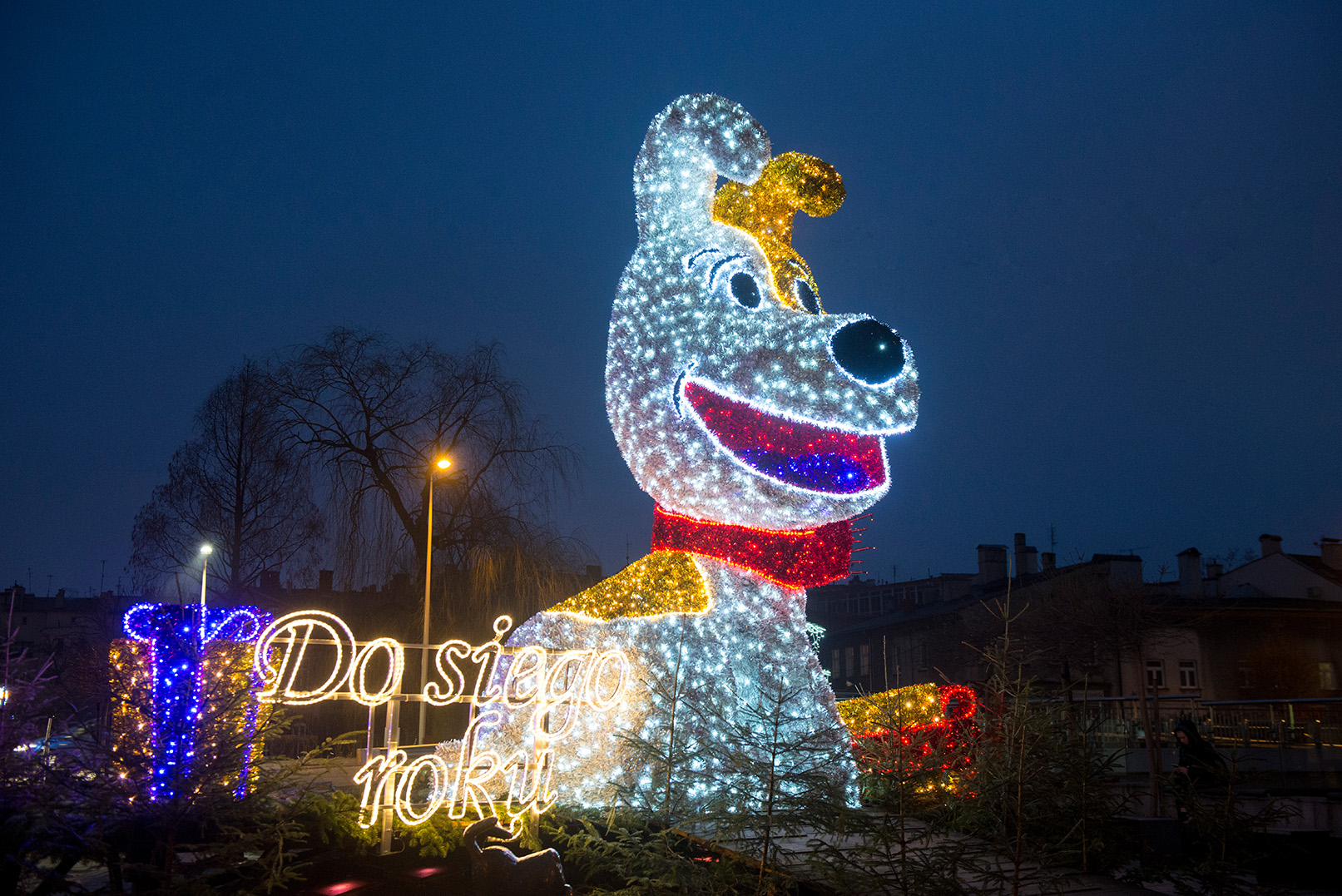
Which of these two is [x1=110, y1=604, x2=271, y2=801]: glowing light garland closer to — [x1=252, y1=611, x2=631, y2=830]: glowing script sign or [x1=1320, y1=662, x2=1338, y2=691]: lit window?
[x1=252, y1=611, x2=631, y2=830]: glowing script sign

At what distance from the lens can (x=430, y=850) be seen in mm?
5992

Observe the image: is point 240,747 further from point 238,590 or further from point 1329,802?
point 238,590

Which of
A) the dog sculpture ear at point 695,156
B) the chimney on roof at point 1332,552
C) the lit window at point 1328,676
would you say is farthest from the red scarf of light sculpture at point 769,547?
the chimney on roof at point 1332,552

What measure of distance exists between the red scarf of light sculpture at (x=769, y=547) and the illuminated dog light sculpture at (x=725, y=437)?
13 mm

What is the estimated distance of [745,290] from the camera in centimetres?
650

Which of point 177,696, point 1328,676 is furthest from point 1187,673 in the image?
point 177,696

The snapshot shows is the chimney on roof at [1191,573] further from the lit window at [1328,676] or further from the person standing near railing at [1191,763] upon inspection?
the person standing near railing at [1191,763]

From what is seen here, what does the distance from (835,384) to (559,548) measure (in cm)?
928

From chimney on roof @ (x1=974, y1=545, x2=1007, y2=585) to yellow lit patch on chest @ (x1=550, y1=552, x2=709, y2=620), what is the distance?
2534cm

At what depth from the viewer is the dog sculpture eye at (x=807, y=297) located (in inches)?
273

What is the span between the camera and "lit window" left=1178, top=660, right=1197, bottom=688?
23.2m

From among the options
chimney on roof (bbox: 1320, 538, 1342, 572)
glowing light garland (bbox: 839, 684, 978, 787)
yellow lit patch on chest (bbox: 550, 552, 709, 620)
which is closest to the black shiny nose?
yellow lit patch on chest (bbox: 550, 552, 709, 620)

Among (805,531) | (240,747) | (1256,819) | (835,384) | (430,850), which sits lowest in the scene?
(430,850)

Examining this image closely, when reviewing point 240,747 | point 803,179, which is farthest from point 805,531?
point 240,747
